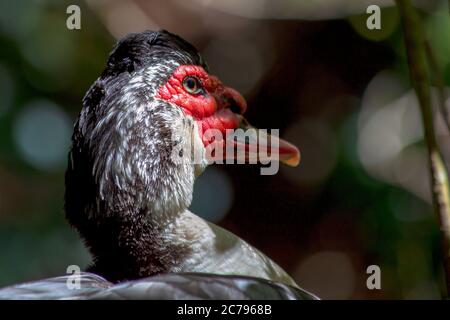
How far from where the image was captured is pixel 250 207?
9.63 feet

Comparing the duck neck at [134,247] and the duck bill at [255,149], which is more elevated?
the duck bill at [255,149]

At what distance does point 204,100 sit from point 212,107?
0.04 meters

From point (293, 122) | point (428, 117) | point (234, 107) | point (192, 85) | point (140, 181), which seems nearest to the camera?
point (428, 117)

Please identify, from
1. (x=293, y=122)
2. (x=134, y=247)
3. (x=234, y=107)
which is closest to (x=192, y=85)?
(x=234, y=107)

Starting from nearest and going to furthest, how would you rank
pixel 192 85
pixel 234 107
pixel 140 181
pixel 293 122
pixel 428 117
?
1. pixel 428 117
2. pixel 140 181
3. pixel 192 85
4. pixel 234 107
5. pixel 293 122

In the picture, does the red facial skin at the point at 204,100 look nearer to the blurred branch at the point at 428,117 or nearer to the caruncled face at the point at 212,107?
the caruncled face at the point at 212,107

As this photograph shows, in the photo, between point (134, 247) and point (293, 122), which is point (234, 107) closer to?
point (134, 247)

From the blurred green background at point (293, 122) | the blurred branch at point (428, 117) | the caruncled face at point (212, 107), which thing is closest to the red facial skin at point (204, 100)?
the caruncled face at point (212, 107)

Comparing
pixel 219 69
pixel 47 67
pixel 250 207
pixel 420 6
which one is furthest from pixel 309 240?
pixel 47 67

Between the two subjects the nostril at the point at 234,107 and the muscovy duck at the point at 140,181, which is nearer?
the muscovy duck at the point at 140,181

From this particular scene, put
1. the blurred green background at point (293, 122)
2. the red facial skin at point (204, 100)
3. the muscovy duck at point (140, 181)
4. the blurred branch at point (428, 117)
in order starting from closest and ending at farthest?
the blurred branch at point (428, 117), the muscovy duck at point (140, 181), the red facial skin at point (204, 100), the blurred green background at point (293, 122)

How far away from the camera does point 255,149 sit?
2.16 metres

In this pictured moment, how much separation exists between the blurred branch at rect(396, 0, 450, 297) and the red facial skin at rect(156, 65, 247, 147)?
3.03 feet

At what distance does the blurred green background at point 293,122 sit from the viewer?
115 inches
